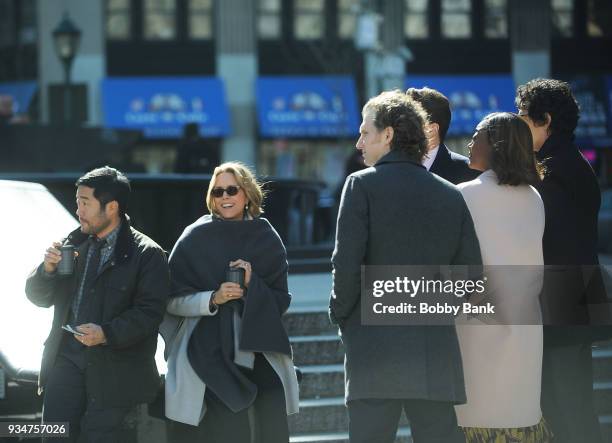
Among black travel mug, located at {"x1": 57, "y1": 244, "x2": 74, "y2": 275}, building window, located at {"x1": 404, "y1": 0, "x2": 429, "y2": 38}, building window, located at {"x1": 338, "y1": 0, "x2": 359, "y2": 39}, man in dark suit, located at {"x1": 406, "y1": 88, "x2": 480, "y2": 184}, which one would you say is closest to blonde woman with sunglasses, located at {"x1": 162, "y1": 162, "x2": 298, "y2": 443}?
black travel mug, located at {"x1": 57, "y1": 244, "x2": 74, "y2": 275}

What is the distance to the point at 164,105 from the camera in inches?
1185

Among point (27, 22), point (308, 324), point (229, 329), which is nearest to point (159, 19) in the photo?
point (27, 22)

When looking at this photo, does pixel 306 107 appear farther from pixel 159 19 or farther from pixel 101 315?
pixel 101 315

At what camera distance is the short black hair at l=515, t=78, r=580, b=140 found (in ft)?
17.0

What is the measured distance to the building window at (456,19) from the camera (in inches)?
1278

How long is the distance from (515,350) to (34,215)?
108 inches

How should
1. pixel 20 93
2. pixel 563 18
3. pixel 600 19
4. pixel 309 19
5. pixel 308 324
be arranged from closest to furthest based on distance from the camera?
pixel 308 324 → pixel 20 93 → pixel 309 19 → pixel 563 18 → pixel 600 19

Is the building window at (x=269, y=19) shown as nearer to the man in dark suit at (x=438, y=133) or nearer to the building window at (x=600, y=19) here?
the building window at (x=600, y=19)

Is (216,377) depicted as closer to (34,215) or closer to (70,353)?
(70,353)

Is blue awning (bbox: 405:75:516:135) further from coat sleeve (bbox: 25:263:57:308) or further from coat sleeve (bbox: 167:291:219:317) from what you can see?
coat sleeve (bbox: 25:263:57:308)

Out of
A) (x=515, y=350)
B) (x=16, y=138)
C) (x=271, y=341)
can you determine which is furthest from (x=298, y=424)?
(x=16, y=138)

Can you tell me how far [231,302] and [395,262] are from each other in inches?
37.3

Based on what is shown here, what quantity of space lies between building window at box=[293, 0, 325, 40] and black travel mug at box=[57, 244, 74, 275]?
27.7 metres

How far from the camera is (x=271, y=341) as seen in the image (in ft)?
16.6
